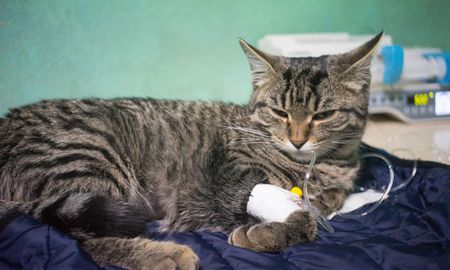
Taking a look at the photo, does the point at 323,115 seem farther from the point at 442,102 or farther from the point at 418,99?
the point at 442,102

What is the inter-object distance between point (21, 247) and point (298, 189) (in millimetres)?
777

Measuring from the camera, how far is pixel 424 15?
2115 mm

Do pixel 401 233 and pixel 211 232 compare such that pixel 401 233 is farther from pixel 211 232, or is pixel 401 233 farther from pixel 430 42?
pixel 430 42

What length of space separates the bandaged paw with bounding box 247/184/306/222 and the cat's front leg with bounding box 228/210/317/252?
0.07ft

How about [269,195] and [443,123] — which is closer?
[269,195]

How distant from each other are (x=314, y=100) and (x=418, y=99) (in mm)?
1099

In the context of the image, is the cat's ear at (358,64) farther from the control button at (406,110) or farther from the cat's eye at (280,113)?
the control button at (406,110)

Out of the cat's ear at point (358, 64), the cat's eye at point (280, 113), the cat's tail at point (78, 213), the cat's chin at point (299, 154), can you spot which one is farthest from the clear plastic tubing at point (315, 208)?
the cat's tail at point (78, 213)

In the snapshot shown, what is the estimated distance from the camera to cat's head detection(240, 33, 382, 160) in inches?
45.4

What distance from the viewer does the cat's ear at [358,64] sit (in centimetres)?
114

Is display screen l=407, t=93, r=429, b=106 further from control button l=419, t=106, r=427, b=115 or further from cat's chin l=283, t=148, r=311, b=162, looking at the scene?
cat's chin l=283, t=148, r=311, b=162

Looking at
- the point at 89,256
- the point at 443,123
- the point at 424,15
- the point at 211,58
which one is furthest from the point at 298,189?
the point at 424,15

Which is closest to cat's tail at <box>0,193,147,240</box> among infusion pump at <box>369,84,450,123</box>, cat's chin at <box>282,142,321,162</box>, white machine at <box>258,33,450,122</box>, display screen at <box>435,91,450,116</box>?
cat's chin at <box>282,142,321,162</box>

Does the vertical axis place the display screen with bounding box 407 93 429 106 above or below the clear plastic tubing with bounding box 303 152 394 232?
above
